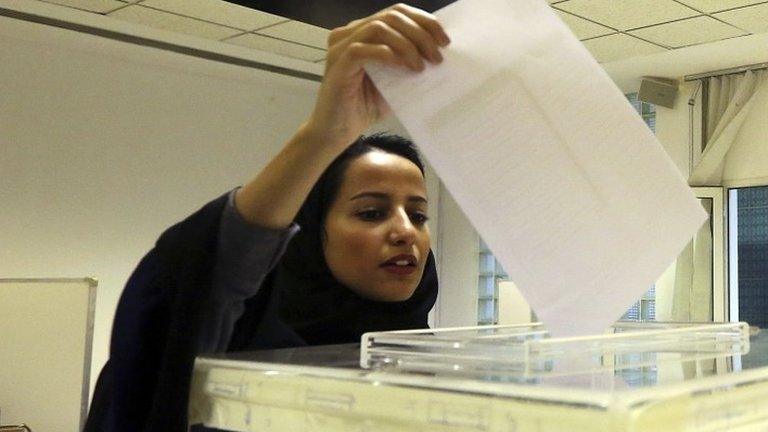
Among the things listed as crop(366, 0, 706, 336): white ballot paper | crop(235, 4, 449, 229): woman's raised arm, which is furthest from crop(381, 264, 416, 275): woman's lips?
crop(366, 0, 706, 336): white ballot paper

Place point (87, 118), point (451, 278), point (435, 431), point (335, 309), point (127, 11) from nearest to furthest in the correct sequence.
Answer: point (435, 431) → point (335, 309) → point (127, 11) → point (87, 118) → point (451, 278)

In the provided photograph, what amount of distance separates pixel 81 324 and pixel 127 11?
4.60 feet

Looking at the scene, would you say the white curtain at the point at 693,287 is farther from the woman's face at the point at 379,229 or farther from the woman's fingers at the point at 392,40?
the woman's fingers at the point at 392,40

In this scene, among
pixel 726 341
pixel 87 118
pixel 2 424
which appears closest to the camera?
pixel 726 341

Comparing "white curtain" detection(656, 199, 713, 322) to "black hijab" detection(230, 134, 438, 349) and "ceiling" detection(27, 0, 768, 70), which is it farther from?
"black hijab" detection(230, 134, 438, 349)

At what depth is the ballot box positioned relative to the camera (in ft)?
0.98

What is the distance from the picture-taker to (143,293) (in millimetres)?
544

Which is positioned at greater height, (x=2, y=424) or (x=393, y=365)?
(x=393, y=365)

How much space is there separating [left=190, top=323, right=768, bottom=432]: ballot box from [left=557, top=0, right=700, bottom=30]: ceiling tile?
3061mm

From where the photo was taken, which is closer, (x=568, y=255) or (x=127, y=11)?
(x=568, y=255)

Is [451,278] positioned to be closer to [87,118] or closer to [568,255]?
[87,118]

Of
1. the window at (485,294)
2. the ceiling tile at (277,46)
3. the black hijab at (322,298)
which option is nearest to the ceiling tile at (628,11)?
the ceiling tile at (277,46)

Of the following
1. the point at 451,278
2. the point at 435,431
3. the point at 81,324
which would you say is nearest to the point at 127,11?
the point at 81,324

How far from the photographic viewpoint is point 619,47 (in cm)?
397
